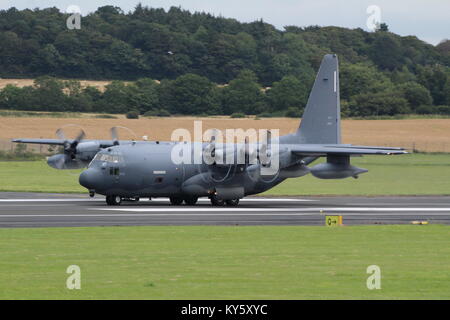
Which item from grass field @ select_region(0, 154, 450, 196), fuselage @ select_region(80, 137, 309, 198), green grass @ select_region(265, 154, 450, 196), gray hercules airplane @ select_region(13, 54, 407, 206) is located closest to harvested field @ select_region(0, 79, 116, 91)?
grass field @ select_region(0, 154, 450, 196)

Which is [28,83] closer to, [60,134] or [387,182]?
[387,182]

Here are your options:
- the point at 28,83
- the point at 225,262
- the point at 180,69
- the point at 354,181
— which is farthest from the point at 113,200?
the point at 180,69

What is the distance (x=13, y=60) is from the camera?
401ft

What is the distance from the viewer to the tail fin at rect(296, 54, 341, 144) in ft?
163

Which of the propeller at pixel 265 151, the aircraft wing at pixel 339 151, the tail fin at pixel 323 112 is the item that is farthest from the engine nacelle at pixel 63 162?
the aircraft wing at pixel 339 151

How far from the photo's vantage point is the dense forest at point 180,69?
106 metres

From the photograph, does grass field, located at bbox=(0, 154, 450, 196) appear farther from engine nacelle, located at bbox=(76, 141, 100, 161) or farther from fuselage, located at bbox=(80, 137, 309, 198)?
fuselage, located at bbox=(80, 137, 309, 198)

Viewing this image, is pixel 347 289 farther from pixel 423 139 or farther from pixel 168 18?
pixel 168 18

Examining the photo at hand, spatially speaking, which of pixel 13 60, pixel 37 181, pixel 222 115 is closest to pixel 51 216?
pixel 37 181

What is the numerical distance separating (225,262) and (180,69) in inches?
3930

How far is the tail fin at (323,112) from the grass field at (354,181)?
26.8 ft

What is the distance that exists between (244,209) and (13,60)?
84.6m

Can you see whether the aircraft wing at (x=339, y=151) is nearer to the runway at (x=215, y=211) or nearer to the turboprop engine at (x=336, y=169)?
the turboprop engine at (x=336, y=169)

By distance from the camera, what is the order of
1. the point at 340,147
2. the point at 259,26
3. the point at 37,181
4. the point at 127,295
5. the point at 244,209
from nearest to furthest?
the point at 127,295 < the point at 244,209 < the point at 340,147 < the point at 37,181 < the point at 259,26
